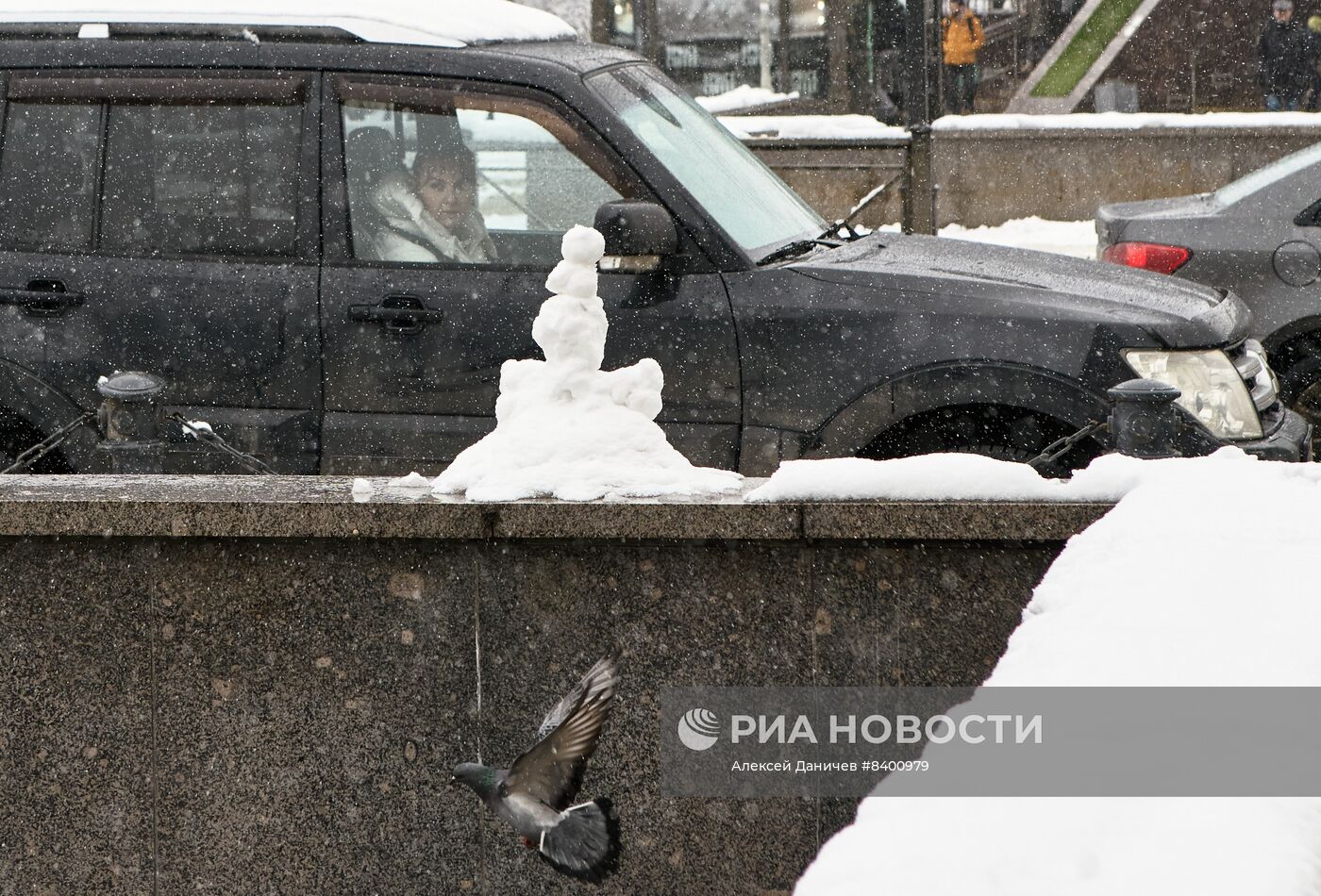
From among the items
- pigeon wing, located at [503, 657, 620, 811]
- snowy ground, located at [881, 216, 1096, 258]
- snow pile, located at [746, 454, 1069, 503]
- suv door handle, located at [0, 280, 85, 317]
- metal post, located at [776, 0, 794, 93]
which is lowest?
pigeon wing, located at [503, 657, 620, 811]

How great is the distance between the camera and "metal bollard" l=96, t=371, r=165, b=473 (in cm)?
483

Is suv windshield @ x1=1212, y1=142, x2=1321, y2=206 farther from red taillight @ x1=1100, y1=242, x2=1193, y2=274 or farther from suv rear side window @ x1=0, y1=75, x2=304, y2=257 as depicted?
suv rear side window @ x1=0, y1=75, x2=304, y2=257

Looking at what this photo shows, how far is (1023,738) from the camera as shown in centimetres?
350

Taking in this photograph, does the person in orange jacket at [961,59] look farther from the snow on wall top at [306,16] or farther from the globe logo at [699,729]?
the globe logo at [699,729]

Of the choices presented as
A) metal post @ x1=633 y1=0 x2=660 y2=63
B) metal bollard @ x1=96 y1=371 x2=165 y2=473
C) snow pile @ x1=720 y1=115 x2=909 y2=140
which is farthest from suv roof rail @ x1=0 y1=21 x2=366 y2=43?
metal post @ x1=633 y1=0 x2=660 y2=63

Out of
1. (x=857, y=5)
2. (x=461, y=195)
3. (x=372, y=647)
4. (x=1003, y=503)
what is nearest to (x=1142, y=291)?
(x=1003, y=503)

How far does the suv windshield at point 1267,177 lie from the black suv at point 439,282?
310 cm

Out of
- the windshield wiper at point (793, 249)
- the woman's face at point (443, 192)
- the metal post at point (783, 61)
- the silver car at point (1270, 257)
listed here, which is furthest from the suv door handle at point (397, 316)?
the metal post at point (783, 61)

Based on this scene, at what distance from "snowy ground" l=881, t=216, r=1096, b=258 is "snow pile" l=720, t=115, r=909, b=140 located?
151cm

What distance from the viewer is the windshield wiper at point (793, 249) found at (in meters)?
5.64

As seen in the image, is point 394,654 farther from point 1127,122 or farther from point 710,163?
point 1127,122

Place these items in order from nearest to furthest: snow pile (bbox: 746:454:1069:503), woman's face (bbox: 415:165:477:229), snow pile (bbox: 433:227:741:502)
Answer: snow pile (bbox: 746:454:1069:503) < snow pile (bbox: 433:227:741:502) < woman's face (bbox: 415:165:477:229)

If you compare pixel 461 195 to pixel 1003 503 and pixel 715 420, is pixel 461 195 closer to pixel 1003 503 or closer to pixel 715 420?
pixel 715 420

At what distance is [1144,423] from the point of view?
177 inches
